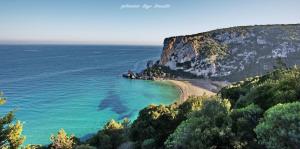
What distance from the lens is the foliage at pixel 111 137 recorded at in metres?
33.6

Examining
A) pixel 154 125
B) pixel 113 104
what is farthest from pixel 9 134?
pixel 113 104

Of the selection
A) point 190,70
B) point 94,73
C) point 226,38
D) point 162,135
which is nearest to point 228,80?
point 190,70

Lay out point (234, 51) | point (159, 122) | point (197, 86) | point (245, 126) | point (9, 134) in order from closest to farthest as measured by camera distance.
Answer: point (245, 126)
point (9, 134)
point (159, 122)
point (197, 86)
point (234, 51)

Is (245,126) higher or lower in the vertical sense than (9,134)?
higher

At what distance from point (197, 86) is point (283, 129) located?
277 feet

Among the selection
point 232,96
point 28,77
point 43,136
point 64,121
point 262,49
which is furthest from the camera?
point 262,49

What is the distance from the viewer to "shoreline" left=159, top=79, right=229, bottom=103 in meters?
83.8

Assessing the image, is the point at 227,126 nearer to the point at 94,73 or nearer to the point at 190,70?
the point at 190,70

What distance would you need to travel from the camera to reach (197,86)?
314ft

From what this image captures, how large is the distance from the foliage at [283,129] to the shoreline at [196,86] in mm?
64298

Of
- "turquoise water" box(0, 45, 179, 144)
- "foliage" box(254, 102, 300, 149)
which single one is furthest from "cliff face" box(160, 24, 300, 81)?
"foliage" box(254, 102, 300, 149)

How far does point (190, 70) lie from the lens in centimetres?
11681

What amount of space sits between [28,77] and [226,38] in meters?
80.8

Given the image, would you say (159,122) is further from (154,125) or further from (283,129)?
(283,129)
